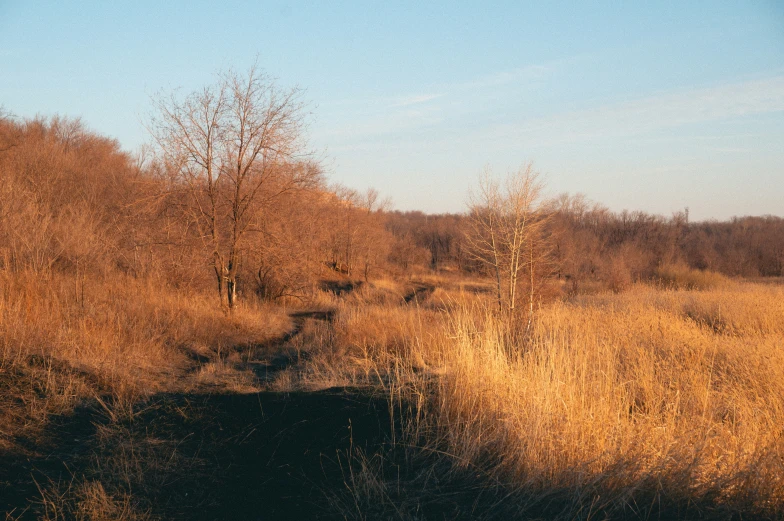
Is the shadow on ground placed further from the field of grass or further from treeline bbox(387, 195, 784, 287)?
treeline bbox(387, 195, 784, 287)

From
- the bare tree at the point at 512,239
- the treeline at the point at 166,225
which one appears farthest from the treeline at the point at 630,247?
the bare tree at the point at 512,239

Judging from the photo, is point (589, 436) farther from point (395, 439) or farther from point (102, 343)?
point (102, 343)

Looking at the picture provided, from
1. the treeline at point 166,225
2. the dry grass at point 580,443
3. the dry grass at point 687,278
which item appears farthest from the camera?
the dry grass at point 687,278

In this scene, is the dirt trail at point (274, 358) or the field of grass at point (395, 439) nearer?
the field of grass at point (395, 439)

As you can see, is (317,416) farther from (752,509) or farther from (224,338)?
(224,338)

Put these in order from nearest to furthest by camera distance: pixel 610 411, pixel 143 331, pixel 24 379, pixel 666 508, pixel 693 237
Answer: pixel 666 508
pixel 610 411
pixel 24 379
pixel 143 331
pixel 693 237

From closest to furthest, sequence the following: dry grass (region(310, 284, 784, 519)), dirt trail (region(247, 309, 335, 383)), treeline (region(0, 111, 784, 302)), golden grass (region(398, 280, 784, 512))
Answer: dry grass (region(310, 284, 784, 519)) → golden grass (region(398, 280, 784, 512)) → dirt trail (region(247, 309, 335, 383)) → treeline (region(0, 111, 784, 302))

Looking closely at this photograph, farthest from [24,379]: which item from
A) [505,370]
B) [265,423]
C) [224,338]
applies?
[224,338]

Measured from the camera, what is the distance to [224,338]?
11727 mm

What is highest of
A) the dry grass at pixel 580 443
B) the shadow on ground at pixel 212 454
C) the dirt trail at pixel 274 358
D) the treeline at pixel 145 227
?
the treeline at pixel 145 227

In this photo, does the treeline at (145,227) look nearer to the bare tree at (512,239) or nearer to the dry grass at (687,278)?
the bare tree at (512,239)

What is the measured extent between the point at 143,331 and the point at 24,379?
3.95 meters

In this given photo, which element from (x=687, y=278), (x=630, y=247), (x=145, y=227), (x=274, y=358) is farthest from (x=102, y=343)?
(x=630, y=247)

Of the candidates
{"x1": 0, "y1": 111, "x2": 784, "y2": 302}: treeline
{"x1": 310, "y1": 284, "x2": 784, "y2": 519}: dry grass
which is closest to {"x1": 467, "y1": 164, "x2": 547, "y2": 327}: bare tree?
{"x1": 0, "y1": 111, "x2": 784, "y2": 302}: treeline
